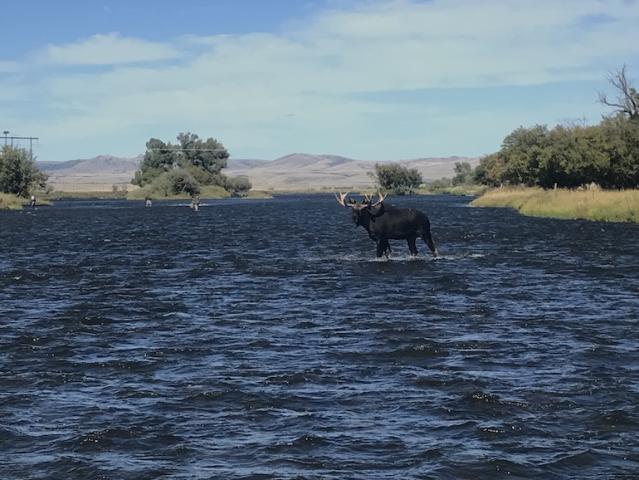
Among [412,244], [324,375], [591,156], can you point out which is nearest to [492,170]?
[591,156]

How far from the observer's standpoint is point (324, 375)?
15.0m

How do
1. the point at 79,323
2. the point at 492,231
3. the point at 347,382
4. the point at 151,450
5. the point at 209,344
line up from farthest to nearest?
the point at 492,231
the point at 79,323
the point at 209,344
the point at 347,382
the point at 151,450

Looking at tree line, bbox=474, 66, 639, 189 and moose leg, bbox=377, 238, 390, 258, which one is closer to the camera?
moose leg, bbox=377, 238, 390, 258

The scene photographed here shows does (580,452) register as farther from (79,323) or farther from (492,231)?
(492,231)

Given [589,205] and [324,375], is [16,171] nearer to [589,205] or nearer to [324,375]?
[589,205]

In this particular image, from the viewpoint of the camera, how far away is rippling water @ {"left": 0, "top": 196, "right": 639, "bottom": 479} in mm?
10898

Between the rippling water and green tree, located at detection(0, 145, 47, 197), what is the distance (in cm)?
10704

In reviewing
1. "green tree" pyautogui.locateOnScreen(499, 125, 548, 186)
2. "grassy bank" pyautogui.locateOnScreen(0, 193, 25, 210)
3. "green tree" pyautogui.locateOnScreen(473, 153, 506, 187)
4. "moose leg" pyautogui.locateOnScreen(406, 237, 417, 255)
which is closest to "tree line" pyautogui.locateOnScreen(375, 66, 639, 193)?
"green tree" pyautogui.locateOnScreen(499, 125, 548, 186)

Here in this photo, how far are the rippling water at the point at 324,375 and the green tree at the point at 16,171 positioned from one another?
107 meters

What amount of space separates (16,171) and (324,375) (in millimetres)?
128442

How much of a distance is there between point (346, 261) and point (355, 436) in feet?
82.7

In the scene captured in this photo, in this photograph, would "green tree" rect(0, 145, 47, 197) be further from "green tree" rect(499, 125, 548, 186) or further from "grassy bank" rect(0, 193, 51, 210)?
→ "green tree" rect(499, 125, 548, 186)

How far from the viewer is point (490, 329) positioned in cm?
1942

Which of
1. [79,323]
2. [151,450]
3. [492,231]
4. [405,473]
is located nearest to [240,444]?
[151,450]
